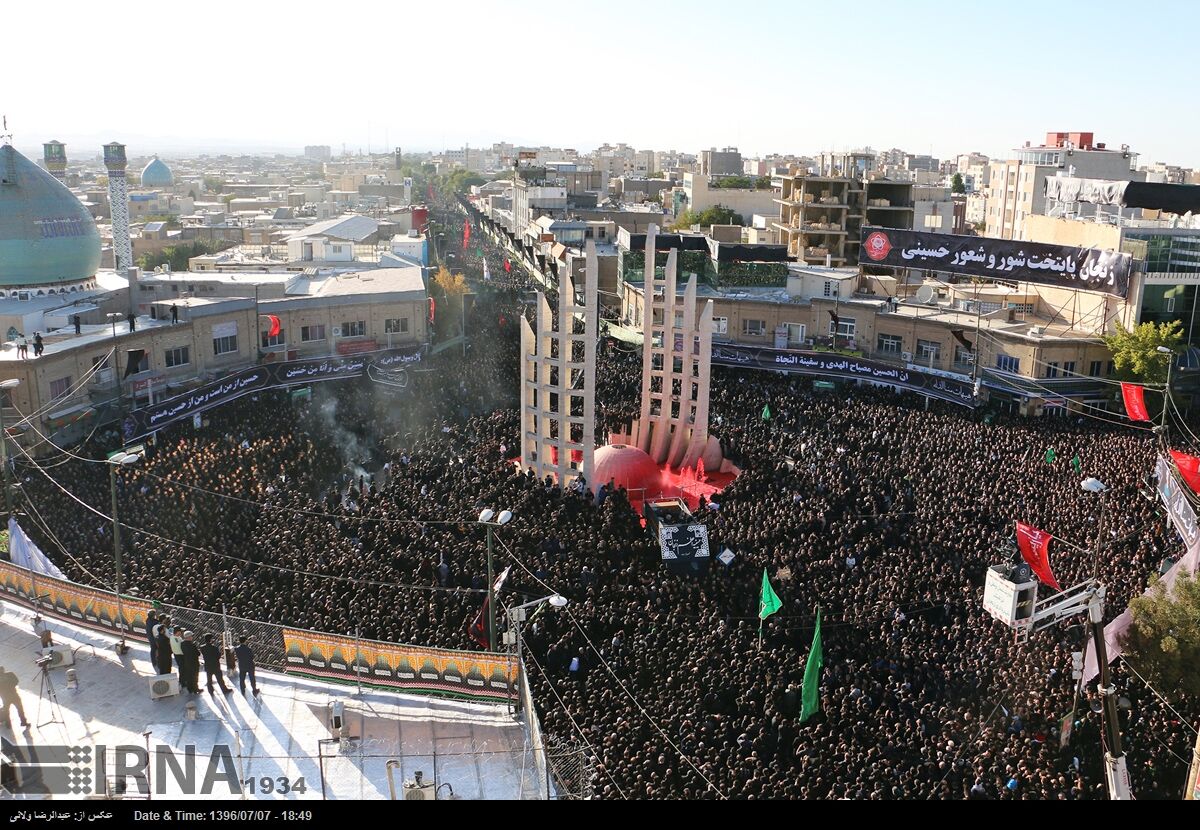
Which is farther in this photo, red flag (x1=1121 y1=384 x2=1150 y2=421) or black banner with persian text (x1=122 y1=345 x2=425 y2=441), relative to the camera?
black banner with persian text (x1=122 y1=345 x2=425 y2=441)

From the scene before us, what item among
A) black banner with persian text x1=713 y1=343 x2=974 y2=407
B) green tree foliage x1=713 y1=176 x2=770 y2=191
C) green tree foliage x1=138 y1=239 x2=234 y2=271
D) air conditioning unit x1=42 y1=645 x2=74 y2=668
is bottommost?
air conditioning unit x1=42 y1=645 x2=74 y2=668

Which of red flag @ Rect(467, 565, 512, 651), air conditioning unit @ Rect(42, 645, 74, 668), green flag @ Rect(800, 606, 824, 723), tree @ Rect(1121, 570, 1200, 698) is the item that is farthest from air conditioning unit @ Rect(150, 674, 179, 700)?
tree @ Rect(1121, 570, 1200, 698)

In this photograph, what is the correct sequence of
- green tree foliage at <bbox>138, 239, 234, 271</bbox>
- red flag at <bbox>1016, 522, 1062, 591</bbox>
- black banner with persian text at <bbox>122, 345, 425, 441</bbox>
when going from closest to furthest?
red flag at <bbox>1016, 522, 1062, 591</bbox> < black banner with persian text at <bbox>122, 345, 425, 441</bbox> < green tree foliage at <bbox>138, 239, 234, 271</bbox>

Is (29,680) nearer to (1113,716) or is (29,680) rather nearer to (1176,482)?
(1113,716)

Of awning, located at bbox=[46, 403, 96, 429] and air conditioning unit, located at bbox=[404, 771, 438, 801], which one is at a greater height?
awning, located at bbox=[46, 403, 96, 429]

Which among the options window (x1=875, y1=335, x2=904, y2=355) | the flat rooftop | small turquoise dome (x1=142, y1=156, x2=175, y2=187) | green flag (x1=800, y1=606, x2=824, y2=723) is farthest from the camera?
small turquoise dome (x1=142, y1=156, x2=175, y2=187)

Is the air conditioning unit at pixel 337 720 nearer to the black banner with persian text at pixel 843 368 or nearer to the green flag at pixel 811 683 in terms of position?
the green flag at pixel 811 683

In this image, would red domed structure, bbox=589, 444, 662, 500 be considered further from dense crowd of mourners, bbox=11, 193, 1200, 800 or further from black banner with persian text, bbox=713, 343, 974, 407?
black banner with persian text, bbox=713, 343, 974, 407
